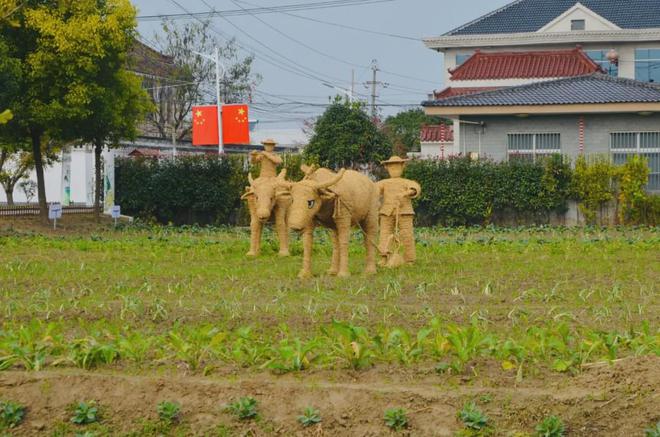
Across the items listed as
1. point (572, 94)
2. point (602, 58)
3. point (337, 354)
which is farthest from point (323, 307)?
point (602, 58)

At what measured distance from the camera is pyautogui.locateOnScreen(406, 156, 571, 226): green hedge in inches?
1283

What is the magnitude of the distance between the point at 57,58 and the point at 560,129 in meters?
14.0

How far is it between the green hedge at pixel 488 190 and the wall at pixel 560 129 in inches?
48.1

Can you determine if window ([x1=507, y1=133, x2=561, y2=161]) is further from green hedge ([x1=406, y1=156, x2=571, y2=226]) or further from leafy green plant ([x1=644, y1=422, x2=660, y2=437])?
leafy green plant ([x1=644, y1=422, x2=660, y2=437])

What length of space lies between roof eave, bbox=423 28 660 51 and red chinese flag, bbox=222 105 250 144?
9980mm

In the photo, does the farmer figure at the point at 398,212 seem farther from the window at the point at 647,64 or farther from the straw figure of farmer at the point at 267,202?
the window at the point at 647,64

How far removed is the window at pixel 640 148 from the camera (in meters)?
32.9

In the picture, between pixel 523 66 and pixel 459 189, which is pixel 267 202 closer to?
pixel 459 189

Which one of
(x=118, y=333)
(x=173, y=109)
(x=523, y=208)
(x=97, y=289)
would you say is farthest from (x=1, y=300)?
(x=173, y=109)

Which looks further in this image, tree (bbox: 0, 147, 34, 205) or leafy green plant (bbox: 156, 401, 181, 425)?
tree (bbox: 0, 147, 34, 205)

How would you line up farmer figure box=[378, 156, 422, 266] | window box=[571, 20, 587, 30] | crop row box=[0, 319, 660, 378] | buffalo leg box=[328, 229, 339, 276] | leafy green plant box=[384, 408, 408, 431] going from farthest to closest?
window box=[571, 20, 587, 30] → farmer figure box=[378, 156, 422, 266] → buffalo leg box=[328, 229, 339, 276] → crop row box=[0, 319, 660, 378] → leafy green plant box=[384, 408, 408, 431]

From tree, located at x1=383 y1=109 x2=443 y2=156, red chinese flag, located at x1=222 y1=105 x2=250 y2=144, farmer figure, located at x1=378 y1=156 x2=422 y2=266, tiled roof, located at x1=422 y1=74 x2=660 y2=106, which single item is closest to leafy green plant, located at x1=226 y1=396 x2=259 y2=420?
farmer figure, located at x1=378 y1=156 x2=422 y2=266

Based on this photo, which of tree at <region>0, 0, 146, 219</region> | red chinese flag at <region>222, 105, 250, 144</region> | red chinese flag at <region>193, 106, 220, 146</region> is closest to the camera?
tree at <region>0, 0, 146, 219</region>

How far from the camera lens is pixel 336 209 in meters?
15.7
